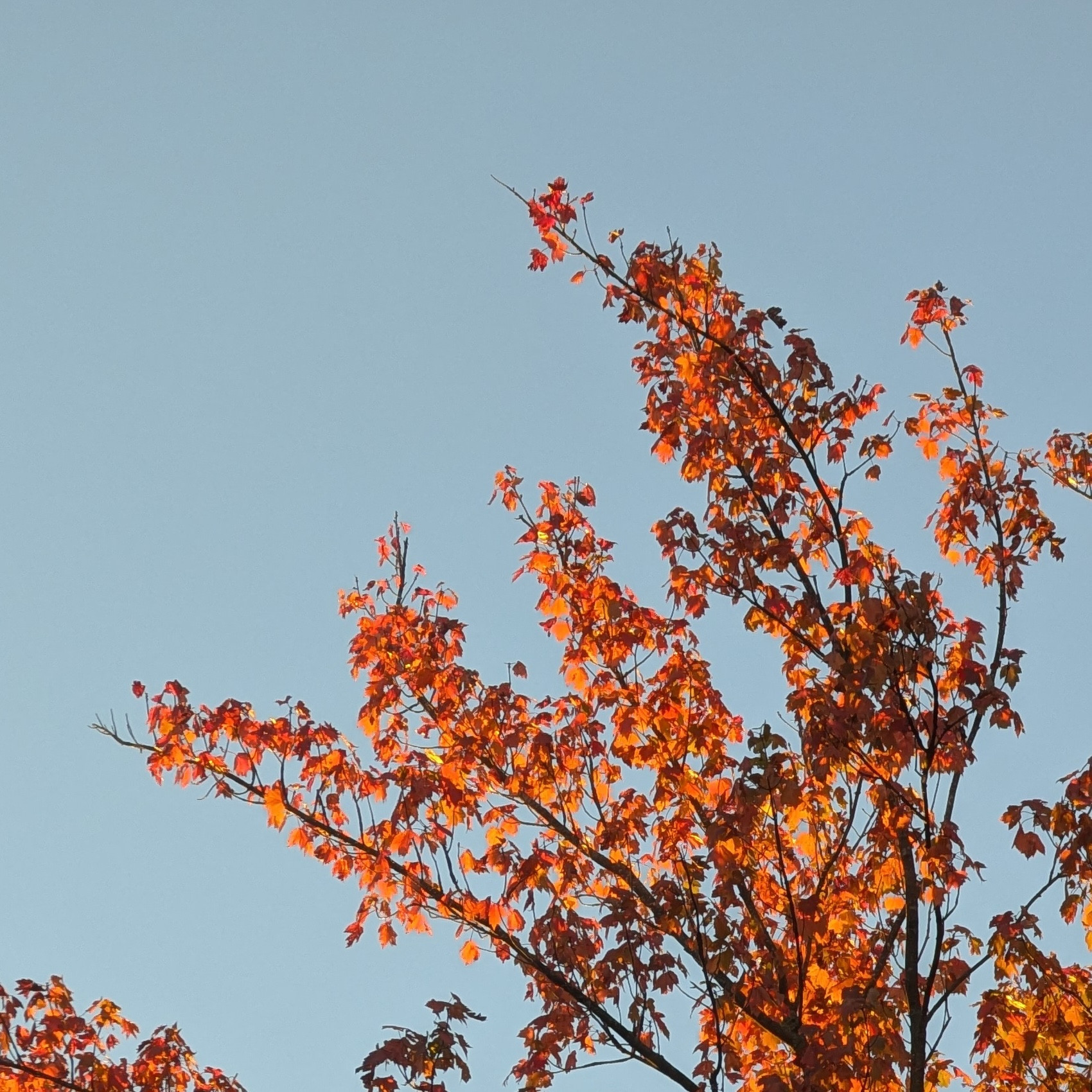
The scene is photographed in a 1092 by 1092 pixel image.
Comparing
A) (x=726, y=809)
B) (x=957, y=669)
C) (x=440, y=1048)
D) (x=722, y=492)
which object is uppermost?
(x=722, y=492)

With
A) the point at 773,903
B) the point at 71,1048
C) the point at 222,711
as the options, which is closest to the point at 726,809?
the point at 773,903

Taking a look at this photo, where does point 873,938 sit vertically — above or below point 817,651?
below

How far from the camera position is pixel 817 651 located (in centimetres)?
721

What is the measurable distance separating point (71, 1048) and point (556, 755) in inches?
→ 128

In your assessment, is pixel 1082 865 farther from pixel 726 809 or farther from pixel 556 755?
pixel 556 755

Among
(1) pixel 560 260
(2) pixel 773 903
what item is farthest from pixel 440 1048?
(1) pixel 560 260

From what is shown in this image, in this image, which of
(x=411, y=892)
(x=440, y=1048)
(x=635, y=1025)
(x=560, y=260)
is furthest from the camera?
(x=560, y=260)

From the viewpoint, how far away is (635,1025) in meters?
6.49

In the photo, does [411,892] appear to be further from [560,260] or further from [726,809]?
[560,260]

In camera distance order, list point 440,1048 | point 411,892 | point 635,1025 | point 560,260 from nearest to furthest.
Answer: point 440,1048
point 635,1025
point 411,892
point 560,260

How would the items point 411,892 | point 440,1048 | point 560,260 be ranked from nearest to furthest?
point 440,1048
point 411,892
point 560,260

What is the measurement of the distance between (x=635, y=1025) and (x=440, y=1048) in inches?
45.4

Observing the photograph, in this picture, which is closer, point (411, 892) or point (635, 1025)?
point (635, 1025)

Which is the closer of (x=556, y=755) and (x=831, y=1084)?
(x=831, y=1084)
